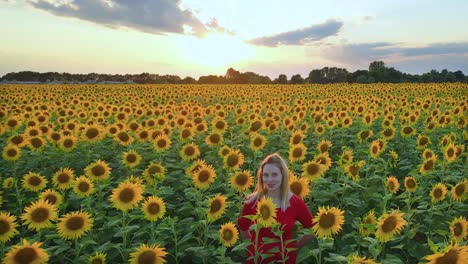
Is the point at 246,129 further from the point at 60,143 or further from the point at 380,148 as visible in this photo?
the point at 60,143

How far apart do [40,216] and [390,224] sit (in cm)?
374

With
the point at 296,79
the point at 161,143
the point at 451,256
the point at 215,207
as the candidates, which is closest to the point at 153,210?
the point at 215,207

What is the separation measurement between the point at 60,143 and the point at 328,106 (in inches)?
441

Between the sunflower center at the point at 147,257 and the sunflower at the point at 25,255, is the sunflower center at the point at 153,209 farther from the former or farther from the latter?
the sunflower at the point at 25,255


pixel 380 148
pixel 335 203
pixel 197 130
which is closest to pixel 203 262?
pixel 335 203

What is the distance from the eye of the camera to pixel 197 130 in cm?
971

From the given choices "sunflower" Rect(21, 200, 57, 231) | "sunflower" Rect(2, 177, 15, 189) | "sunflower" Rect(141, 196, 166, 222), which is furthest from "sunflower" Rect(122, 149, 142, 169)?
"sunflower" Rect(141, 196, 166, 222)

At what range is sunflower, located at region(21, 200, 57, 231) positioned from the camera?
4.83m

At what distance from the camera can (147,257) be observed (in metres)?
3.87

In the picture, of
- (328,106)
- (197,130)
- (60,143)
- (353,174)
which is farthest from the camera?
(328,106)

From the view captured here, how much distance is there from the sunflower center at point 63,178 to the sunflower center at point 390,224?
14.7 feet

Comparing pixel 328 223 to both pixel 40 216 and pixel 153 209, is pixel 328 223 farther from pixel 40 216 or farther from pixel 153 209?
pixel 40 216

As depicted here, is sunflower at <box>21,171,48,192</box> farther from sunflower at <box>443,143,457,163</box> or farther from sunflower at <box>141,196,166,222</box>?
sunflower at <box>443,143,457,163</box>

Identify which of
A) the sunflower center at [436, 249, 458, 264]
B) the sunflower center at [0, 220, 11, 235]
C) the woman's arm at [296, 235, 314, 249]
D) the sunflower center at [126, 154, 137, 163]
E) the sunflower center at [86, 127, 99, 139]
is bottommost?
the woman's arm at [296, 235, 314, 249]
